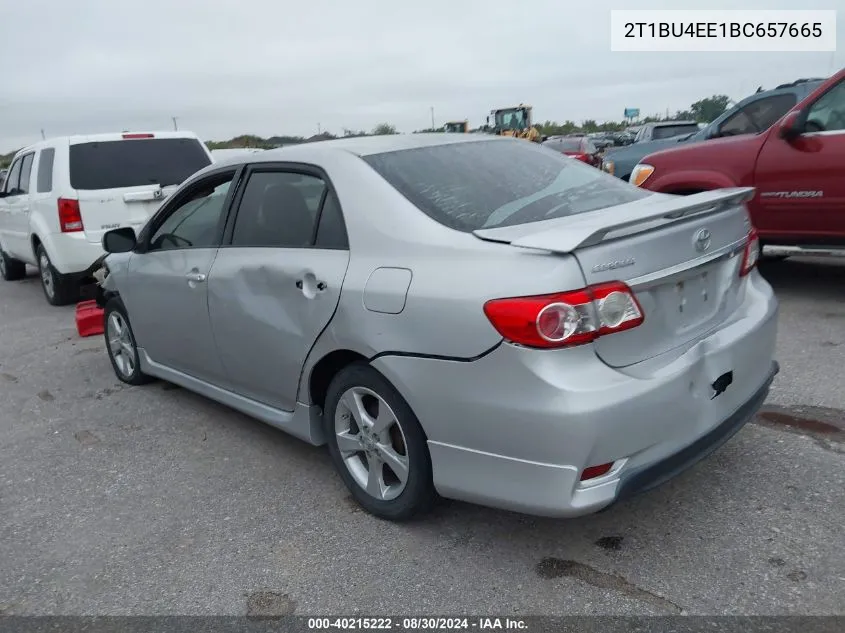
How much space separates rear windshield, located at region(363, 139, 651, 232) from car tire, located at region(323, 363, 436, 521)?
0.73 m

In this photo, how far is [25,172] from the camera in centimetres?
947

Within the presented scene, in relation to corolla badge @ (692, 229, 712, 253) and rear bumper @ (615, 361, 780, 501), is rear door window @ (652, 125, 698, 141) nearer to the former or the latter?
corolla badge @ (692, 229, 712, 253)

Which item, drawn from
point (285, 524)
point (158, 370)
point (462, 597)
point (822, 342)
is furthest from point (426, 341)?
point (822, 342)

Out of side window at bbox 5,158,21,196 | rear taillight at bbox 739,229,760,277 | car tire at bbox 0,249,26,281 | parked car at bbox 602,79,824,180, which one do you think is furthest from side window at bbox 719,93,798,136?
car tire at bbox 0,249,26,281

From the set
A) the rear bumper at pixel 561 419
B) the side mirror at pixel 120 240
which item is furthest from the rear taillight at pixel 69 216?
the rear bumper at pixel 561 419

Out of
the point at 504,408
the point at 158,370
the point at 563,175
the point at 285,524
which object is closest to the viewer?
the point at 504,408

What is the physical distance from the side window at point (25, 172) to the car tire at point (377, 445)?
7.58 m

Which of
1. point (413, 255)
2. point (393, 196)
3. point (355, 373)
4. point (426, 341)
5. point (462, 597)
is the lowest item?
point (462, 597)

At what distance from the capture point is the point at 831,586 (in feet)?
8.49

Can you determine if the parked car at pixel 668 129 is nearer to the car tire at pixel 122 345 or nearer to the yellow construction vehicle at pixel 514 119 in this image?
the car tire at pixel 122 345

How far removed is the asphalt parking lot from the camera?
270 cm

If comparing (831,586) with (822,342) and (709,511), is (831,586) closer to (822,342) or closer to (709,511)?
(709,511)

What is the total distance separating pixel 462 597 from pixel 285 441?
5.92 ft

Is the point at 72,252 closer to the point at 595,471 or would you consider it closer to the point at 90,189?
the point at 90,189
